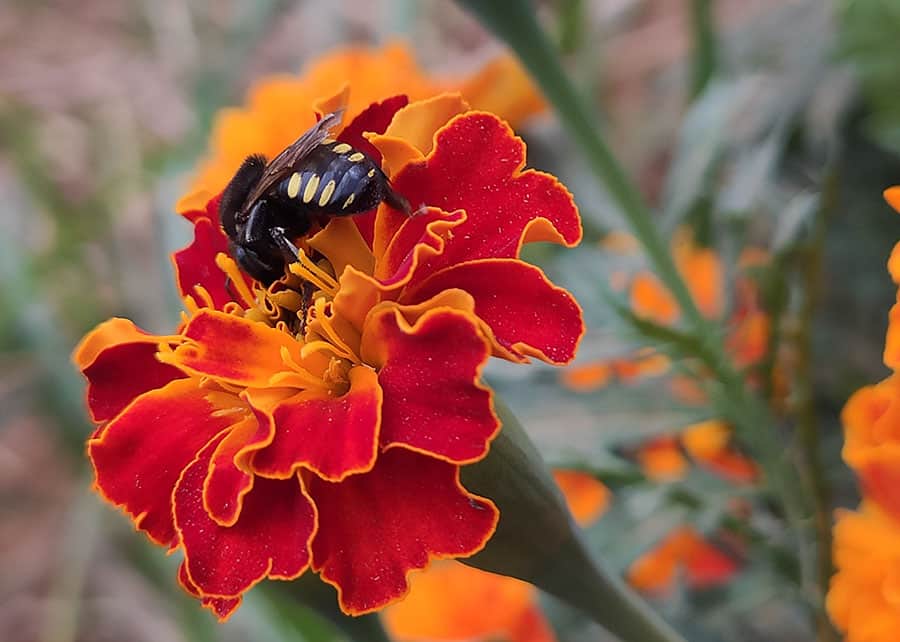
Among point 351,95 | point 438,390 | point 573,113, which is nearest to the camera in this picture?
point 438,390

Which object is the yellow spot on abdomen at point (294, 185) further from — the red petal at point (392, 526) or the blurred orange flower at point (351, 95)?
the blurred orange flower at point (351, 95)

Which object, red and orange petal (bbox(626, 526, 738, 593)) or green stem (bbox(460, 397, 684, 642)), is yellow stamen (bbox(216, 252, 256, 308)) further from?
red and orange petal (bbox(626, 526, 738, 593))

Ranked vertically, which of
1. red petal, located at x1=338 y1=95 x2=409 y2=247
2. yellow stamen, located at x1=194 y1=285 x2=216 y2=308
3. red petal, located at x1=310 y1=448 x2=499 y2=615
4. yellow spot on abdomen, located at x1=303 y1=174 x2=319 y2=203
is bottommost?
red petal, located at x1=310 y1=448 x2=499 y2=615

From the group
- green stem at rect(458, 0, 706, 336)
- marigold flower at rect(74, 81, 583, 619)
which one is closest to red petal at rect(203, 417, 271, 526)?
marigold flower at rect(74, 81, 583, 619)

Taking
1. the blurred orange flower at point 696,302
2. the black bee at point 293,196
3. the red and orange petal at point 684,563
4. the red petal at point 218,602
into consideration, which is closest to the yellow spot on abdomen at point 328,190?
the black bee at point 293,196

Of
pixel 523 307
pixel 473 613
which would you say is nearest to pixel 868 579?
pixel 523 307

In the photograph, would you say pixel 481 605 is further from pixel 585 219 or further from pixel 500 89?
pixel 500 89
